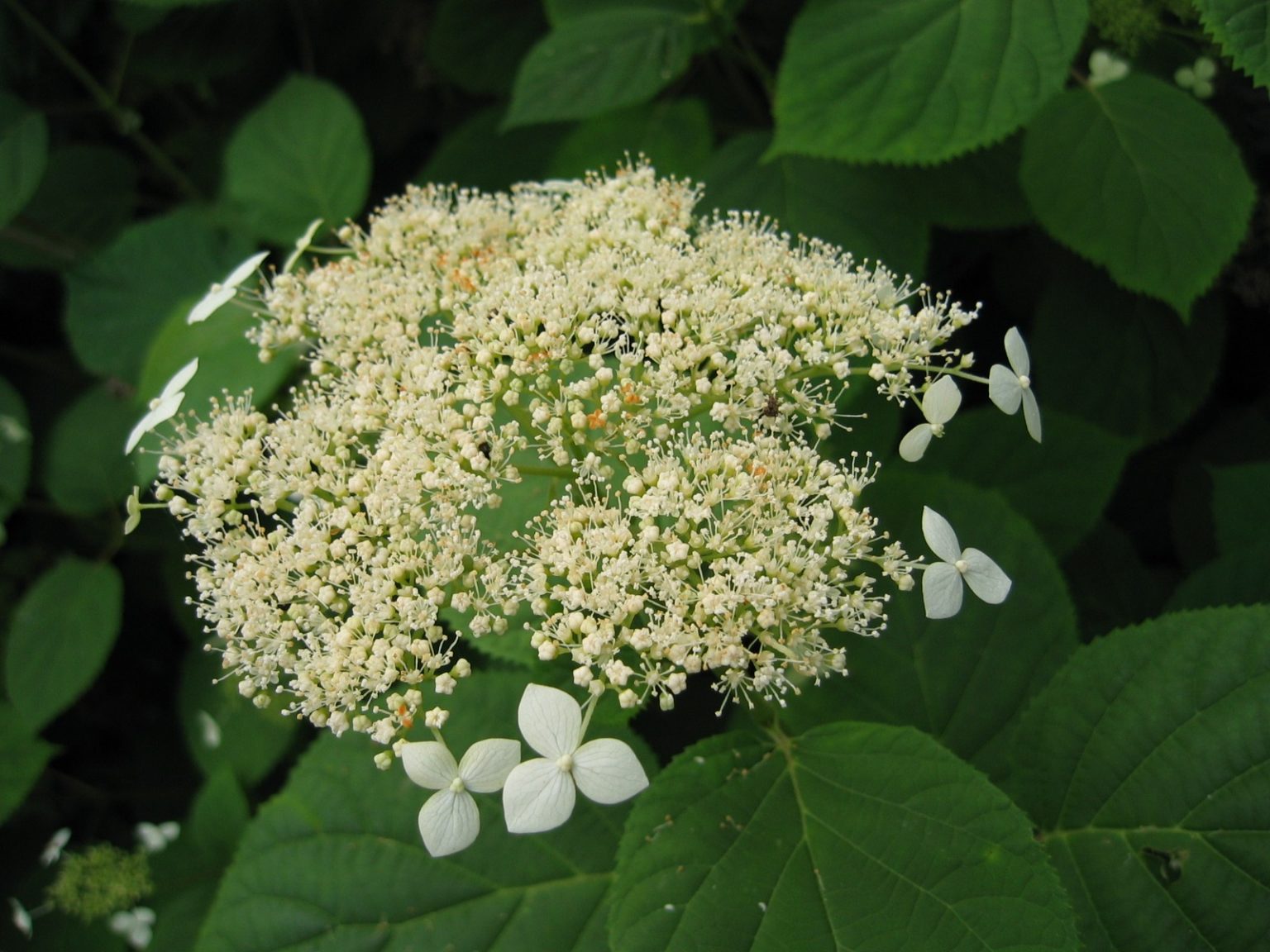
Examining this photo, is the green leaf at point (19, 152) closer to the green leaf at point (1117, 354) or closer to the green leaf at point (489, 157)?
the green leaf at point (489, 157)

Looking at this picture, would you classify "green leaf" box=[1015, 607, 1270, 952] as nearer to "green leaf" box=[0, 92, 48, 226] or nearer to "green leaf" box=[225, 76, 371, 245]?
"green leaf" box=[225, 76, 371, 245]

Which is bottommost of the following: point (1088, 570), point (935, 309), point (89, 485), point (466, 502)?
point (89, 485)

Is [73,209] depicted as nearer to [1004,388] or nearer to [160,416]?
[160,416]

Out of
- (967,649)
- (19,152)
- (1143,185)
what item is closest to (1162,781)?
(967,649)

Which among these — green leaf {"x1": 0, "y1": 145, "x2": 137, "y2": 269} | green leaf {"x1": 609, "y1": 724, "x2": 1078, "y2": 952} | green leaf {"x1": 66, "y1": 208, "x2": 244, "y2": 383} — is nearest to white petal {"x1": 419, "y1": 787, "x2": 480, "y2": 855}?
green leaf {"x1": 609, "y1": 724, "x2": 1078, "y2": 952}

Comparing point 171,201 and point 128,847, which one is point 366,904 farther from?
point 171,201

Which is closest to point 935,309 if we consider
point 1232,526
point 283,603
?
point 1232,526
